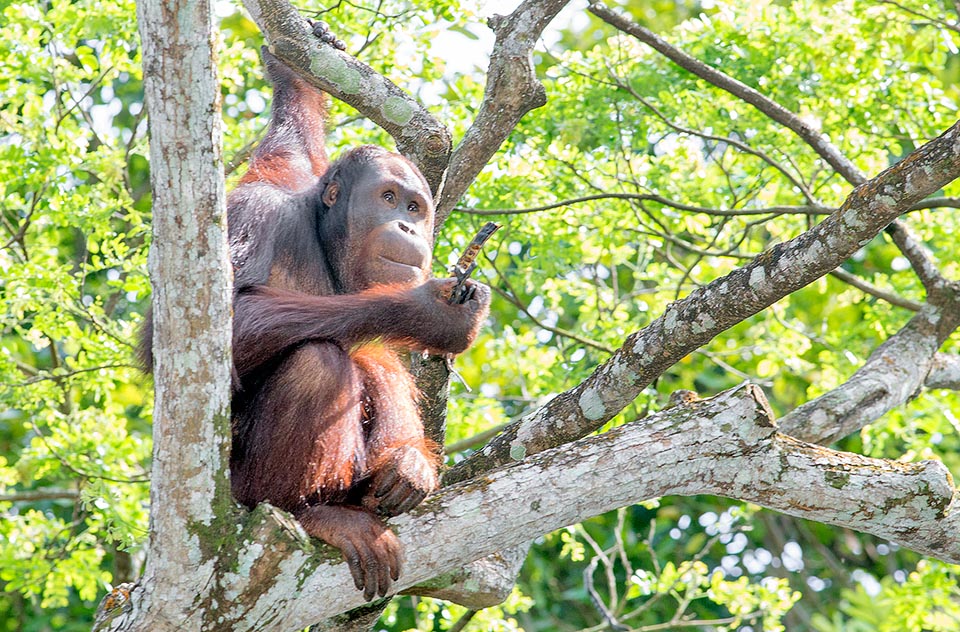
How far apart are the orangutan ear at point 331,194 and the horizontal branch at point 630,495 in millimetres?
1660

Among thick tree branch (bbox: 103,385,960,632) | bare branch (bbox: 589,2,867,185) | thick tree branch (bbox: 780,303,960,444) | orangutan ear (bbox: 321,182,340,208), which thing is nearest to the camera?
thick tree branch (bbox: 103,385,960,632)

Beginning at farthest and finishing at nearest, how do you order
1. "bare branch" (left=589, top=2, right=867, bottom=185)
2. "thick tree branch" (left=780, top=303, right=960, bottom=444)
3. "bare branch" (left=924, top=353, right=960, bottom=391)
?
"bare branch" (left=924, top=353, right=960, bottom=391)
"bare branch" (left=589, top=2, right=867, bottom=185)
"thick tree branch" (left=780, top=303, right=960, bottom=444)

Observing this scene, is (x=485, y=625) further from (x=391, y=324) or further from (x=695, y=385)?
(x=695, y=385)

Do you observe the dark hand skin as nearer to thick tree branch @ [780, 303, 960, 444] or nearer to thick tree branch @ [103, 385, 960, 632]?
thick tree branch @ [103, 385, 960, 632]

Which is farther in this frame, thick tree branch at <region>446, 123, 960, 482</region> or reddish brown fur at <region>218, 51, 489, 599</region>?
thick tree branch at <region>446, 123, 960, 482</region>

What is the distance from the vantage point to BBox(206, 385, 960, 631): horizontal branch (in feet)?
11.9

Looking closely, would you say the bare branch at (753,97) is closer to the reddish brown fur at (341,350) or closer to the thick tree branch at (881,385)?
the thick tree branch at (881,385)

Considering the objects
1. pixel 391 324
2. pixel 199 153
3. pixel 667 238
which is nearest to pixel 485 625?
pixel 667 238

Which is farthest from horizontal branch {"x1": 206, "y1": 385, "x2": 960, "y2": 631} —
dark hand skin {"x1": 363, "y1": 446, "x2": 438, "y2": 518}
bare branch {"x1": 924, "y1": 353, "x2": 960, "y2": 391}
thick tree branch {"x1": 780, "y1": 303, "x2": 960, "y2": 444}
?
bare branch {"x1": 924, "y1": 353, "x2": 960, "y2": 391}

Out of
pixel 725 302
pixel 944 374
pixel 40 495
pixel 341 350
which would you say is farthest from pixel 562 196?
pixel 40 495


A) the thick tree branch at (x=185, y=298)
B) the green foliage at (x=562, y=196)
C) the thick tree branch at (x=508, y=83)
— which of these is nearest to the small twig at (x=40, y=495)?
the green foliage at (x=562, y=196)

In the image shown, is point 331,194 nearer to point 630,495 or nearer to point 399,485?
point 399,485

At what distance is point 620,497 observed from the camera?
386 cm

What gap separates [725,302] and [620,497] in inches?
38.8
